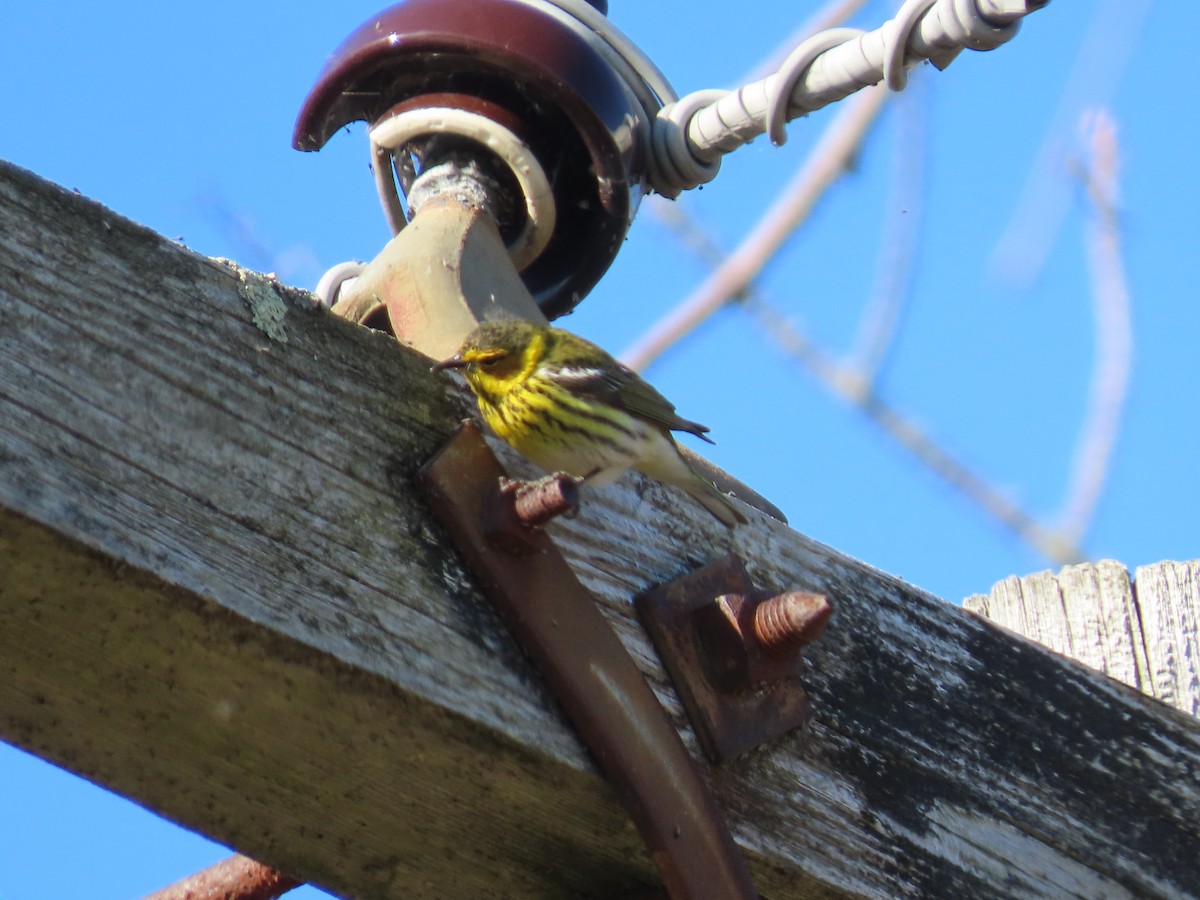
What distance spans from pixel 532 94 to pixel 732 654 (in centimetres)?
120

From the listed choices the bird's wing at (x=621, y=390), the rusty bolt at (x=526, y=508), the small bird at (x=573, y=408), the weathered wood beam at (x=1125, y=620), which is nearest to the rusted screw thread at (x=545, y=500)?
the rusty bolt at (x=526, y=508)

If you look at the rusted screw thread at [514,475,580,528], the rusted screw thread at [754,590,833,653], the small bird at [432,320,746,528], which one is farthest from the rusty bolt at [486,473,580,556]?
the rusted screw thread at [754,590,833,653]

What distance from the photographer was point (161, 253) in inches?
65.1

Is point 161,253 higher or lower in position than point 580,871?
higher

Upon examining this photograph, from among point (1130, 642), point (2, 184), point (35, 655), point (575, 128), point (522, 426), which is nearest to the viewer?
point (35, 655)

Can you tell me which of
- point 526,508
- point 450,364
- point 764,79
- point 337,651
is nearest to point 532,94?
→ point 764,79

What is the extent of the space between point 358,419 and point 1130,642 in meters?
1.40

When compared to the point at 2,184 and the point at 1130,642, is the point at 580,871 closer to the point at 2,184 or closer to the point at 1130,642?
the point at 2,184

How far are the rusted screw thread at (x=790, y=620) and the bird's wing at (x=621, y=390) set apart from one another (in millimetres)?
1605

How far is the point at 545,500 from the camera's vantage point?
1.62 metres

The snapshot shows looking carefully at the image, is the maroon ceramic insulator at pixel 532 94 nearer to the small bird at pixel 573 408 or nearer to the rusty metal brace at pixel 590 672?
the small bird at pixel 573 408

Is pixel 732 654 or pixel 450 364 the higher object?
pixel 450 364

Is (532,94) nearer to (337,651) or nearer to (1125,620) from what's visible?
(1125,620)

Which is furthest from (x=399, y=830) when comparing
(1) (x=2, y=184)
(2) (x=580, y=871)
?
(1) (x=2, y=184)
